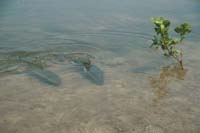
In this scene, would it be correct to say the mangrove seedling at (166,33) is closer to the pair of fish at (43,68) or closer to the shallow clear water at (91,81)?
the shallow clear water at (91,81)

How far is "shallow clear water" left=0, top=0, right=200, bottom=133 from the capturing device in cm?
570

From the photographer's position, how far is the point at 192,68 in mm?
7926

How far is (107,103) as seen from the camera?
6328 millimetres

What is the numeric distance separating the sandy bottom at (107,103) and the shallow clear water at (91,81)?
1cm

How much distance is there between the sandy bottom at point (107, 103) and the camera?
5562 mm

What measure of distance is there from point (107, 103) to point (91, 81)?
0.97m

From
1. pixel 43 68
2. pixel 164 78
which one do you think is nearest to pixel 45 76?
pixel 43 68

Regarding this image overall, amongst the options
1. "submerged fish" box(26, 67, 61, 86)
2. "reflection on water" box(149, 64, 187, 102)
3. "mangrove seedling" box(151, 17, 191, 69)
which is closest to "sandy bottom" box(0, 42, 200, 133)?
"reflection on water" box(149, 64, 187, 102)

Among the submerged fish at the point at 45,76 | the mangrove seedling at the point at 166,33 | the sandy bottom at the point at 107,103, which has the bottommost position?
the sandy bottom at the point at 107,103

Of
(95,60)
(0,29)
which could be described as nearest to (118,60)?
(95,60)

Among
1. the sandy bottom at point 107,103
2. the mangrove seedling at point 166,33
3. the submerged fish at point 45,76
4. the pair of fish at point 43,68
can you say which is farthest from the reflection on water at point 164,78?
the submerged fish at point 45,76

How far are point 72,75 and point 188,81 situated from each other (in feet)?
7.71

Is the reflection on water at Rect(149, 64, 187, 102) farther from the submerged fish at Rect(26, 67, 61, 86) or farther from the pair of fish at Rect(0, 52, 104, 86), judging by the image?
the submerged fish at Rect(26, 67, 61, 86)

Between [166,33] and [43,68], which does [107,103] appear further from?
[166,33]
